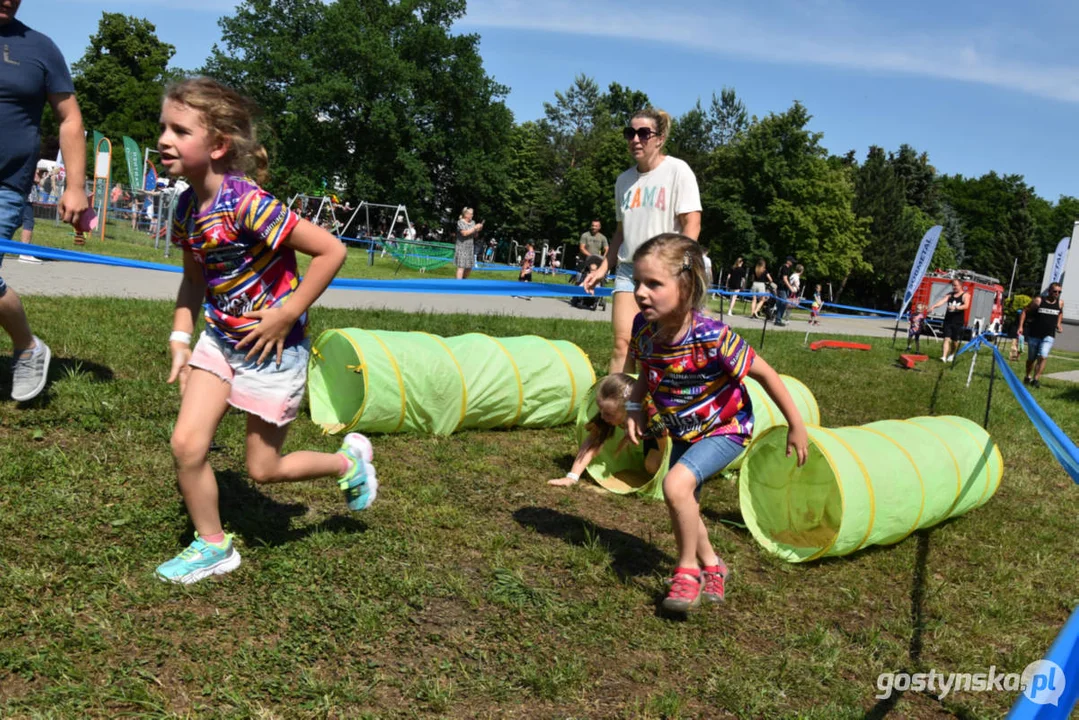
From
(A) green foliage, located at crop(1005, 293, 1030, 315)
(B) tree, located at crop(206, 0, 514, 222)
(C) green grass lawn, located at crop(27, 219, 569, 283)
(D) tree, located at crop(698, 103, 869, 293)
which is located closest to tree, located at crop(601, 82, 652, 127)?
(D) tree, located at crop(698, 103, 869, 293)

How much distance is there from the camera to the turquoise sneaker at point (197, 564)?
331 cm

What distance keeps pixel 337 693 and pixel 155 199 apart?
81.1 feet

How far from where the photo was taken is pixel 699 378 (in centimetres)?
383

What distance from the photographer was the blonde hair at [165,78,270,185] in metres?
3.15

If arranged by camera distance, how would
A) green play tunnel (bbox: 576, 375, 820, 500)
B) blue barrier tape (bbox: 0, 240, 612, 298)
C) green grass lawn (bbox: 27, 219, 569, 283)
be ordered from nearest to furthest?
blue barrier tape (bbox: 0, 240, 612, 298)
green play tunnel (bbox: 576, 375, 820, 500)
green grass lawn (bbox: 27, 219, 569, 283)

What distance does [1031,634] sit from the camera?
4.06 metres

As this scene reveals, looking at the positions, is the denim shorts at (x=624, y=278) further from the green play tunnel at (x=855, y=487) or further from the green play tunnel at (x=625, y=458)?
the green play tunnel at (x=855, y=487)

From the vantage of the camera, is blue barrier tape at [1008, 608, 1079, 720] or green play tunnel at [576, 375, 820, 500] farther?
green play tunnel at [576, 375, 820, 500]

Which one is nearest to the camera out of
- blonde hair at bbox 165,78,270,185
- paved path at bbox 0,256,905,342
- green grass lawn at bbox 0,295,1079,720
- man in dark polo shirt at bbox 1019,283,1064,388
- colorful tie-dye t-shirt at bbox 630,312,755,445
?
green grass lawn at bbox 0,295,1079,720

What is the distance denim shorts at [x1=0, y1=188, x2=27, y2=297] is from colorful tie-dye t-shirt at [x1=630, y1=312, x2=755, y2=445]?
3540 millimetres

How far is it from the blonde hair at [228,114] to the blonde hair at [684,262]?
5.37ft

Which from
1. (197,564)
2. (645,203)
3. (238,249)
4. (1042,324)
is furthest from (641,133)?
(1042,324)

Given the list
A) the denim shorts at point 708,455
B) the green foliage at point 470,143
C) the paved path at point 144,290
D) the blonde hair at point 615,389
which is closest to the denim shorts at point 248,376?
the denim shorts at point 708,455

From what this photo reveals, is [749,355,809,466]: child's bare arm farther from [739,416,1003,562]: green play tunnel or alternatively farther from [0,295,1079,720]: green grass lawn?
[739,416,1003,562]: green play tunnel
